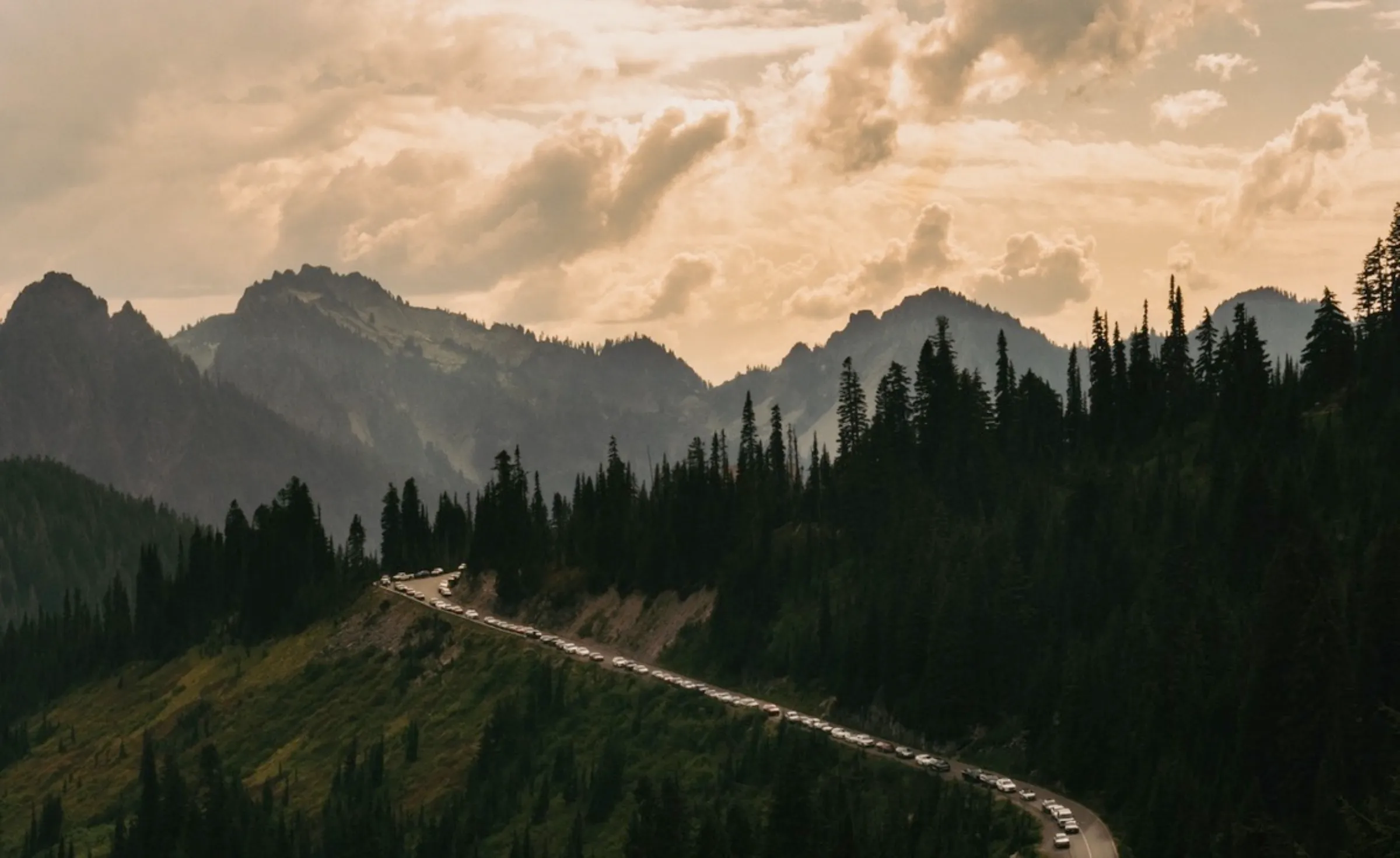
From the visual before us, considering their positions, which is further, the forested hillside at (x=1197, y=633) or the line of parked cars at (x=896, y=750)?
the line of parked cars at (x=896, y=750)

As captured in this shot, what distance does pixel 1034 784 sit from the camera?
147m

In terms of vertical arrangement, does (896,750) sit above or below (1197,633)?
below

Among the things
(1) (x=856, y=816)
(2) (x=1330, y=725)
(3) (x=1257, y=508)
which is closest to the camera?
(2) (x=1330, y=725)

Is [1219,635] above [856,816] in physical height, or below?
above

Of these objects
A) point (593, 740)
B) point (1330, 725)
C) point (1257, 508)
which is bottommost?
point (593, 740)

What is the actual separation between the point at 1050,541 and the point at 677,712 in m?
42.8

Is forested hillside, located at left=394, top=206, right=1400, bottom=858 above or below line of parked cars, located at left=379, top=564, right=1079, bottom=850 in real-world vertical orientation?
above

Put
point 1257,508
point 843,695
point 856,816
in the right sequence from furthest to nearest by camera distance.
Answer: point 843,695
point 1257,508
point 856,816

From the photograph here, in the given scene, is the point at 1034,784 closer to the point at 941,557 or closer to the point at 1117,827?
the point at 1117,827

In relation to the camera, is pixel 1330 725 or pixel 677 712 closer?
pixel 1330 725

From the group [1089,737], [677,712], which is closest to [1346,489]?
[1089,737]

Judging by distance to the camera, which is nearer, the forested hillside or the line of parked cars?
the forested hillside

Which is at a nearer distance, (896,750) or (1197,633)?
(1197,633)

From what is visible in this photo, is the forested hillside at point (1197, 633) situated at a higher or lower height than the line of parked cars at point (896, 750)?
higher
